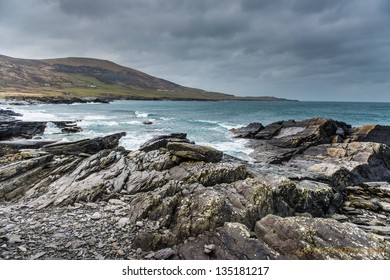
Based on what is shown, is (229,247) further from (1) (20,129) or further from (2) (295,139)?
(1) (20,129)

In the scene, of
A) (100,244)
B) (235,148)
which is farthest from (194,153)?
(235,148)

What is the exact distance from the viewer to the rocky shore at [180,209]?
28.4 ft

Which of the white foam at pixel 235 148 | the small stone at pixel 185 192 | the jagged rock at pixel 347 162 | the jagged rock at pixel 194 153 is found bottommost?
the white foam at pixel 235 148

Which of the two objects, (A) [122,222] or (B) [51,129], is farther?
(B) [51,129]

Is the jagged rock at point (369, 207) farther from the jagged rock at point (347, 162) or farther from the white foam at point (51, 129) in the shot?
the white foam at point (51, 129)

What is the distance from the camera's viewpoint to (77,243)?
9.30 metres

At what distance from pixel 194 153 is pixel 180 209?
24.2ft

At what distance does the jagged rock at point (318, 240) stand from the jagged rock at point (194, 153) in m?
9.07

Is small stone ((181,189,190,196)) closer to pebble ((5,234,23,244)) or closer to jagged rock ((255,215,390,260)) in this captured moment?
jagged rock ((255,215,390,260))

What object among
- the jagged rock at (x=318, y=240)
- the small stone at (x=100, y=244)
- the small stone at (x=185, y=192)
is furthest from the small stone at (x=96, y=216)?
the jagged rock at (x=318, y=240)

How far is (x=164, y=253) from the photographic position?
341 inches

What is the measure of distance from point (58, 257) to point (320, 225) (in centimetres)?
950
